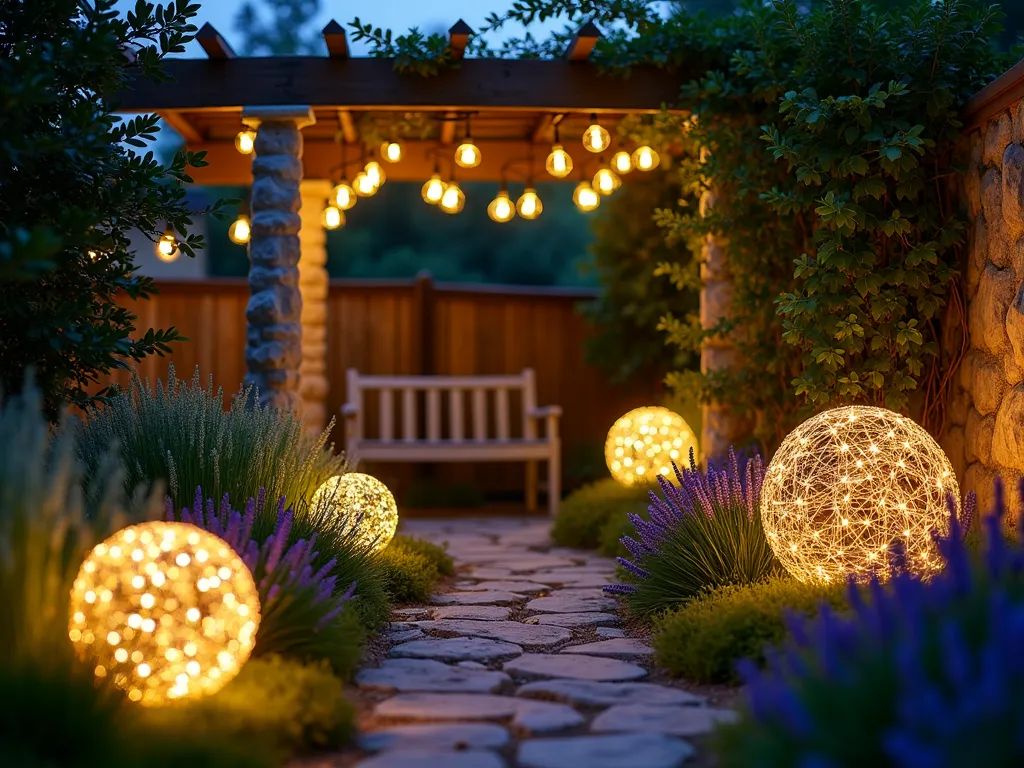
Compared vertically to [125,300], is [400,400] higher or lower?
lower

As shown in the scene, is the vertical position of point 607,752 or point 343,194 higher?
point 343,194

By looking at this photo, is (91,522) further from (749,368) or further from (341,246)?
(341,246)

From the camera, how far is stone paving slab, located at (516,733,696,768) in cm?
255

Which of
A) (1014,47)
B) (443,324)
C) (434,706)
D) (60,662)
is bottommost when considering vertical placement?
(434,706)

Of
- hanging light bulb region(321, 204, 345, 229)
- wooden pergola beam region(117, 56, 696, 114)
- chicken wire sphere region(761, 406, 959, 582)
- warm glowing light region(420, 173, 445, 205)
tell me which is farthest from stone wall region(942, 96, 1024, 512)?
hanging light bulb region(321, 204, 345, 229)

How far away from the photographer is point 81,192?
14.0ft

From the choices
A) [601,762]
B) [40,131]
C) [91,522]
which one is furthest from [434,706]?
[40,131]

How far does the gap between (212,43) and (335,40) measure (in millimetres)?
705

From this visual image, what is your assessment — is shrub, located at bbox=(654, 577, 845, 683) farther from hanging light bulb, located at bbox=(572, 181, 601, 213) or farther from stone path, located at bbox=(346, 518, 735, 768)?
hanging light bulb, located at bbox=(572, 181, 601, 213)

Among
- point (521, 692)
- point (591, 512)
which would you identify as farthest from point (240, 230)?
point (521, 692)

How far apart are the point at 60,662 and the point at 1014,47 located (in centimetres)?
521

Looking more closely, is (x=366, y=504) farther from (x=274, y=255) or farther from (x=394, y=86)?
(x=394, y=86)

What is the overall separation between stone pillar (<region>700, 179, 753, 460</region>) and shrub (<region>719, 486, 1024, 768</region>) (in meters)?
3.96

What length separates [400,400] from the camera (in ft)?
31.9
